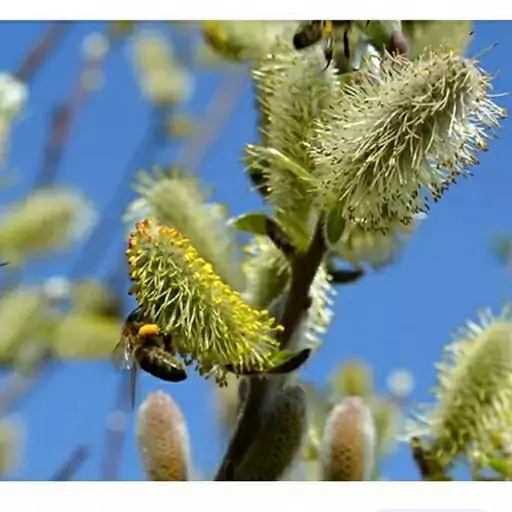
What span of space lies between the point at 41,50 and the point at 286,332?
43 cm

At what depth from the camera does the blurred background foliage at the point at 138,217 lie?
0.79 m

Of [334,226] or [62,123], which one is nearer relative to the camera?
[334,226]

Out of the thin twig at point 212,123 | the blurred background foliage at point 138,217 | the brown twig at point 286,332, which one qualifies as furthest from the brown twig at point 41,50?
the brown twig at point 286,332

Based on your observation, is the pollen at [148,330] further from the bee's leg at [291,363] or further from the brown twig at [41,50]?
the brown twig at [41,50]

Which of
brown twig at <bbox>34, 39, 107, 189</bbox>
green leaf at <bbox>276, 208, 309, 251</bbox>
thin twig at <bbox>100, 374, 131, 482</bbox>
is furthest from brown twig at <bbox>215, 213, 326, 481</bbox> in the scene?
brown twig at <bbox>34, 39, 107, 189</bbox>

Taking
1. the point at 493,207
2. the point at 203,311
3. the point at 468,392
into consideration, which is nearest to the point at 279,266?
the point at 203,311

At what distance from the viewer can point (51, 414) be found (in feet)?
3.20

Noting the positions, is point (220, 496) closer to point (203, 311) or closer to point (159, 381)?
point (159, 381)

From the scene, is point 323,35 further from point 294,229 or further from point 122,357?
point 122,357

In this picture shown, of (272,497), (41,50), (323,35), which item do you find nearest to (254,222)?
(323,35)

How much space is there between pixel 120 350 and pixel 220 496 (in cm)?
14

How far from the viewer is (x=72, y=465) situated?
957mm

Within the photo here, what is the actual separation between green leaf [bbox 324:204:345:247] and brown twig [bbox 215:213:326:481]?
1cm

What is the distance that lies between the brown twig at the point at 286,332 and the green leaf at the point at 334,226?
0.01 metres
